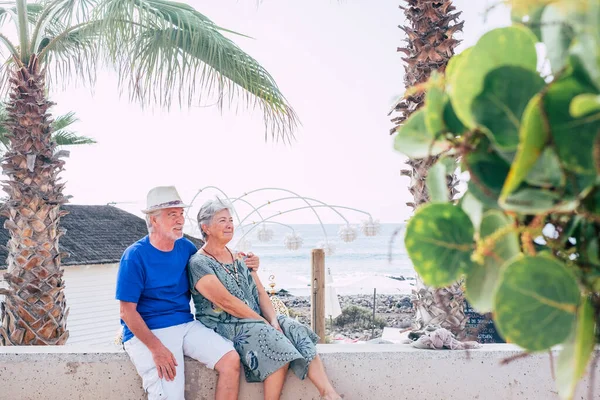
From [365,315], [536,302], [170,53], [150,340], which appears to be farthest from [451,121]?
[365,315]

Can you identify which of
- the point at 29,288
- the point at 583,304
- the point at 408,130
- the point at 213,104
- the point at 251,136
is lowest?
the point at 29,288

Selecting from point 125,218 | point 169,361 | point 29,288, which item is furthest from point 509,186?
point 125,218

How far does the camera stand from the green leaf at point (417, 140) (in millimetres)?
565

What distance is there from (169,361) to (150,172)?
5559cm

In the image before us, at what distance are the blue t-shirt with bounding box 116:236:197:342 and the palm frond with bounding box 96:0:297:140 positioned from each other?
8.74 ft

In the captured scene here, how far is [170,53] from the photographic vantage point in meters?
5.96

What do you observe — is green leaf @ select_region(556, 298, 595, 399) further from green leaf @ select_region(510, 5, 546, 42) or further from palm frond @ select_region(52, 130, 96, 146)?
palm frond @ select_region(52, 130, 96, 146)

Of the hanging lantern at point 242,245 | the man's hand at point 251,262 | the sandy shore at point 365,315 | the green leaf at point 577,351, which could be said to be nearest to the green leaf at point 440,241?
the green leaf at point 577,351

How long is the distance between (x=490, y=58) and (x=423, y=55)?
5.02 meters

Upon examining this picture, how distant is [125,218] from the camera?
62.7 ft

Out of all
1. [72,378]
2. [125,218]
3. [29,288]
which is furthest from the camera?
[125,218]

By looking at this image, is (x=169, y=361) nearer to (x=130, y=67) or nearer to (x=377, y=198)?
(x=130, y=67)

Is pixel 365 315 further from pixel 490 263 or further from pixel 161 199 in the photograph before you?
pixel 490 263

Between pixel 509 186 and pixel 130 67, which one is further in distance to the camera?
pixel 130 67
